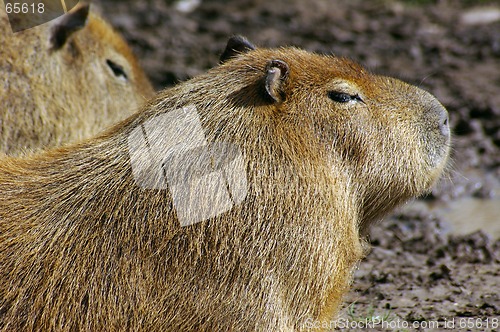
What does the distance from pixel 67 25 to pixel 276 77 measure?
281 centimetres

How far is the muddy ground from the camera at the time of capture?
15.4ft

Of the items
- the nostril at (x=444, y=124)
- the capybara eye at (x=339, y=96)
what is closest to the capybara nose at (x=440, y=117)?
the nostril at (x=444, y=124)

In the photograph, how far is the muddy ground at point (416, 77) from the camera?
4703 millimetres

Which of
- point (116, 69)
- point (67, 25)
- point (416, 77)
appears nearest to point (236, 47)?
point (67, 25)

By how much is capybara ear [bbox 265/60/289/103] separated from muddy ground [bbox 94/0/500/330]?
1359 mm

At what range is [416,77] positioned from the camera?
8.45 meters

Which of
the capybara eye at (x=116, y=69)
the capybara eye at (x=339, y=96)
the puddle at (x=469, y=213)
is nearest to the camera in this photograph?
the capybara eye at (x=339, y=96)

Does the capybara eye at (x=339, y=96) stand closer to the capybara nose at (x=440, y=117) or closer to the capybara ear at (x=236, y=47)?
the capybara nose at (x=440, y=117)

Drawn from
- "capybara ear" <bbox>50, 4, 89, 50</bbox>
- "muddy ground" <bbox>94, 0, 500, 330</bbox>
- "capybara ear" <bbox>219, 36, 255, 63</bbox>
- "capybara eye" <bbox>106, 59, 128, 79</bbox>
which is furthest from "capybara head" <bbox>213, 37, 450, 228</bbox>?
"capybara eye" <bbox>106, 59, 128, 79</bbox>

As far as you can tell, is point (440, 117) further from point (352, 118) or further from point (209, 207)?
point (209, 207)

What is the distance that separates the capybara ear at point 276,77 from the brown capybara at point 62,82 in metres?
2.37

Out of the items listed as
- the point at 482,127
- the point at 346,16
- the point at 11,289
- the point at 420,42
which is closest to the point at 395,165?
the point at 11,289

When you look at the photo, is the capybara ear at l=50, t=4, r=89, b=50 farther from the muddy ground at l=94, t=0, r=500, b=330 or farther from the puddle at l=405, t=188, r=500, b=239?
the puddle at l=405, t=188, r=500, b=239

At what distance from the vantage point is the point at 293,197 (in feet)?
11.5
